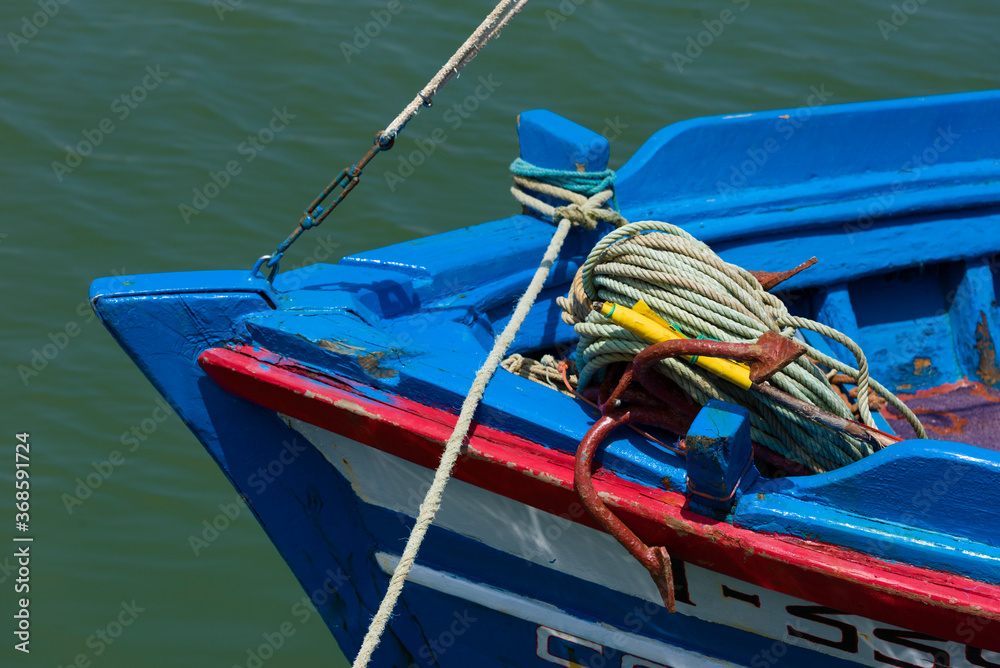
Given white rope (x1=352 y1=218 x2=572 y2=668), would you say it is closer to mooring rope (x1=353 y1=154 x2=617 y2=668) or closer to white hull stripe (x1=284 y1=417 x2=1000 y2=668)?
mooring rope (x1=353 y1=154 x2=617 y2=668)

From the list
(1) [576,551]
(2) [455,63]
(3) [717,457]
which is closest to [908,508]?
(3) [717,457]

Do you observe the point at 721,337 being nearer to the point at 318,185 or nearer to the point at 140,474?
the point at 140,474

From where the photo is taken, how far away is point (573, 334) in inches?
124

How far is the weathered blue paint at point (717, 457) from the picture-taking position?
201cm

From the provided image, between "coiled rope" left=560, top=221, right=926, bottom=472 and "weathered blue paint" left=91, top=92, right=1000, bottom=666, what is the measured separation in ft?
0.52

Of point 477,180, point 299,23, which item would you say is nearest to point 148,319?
point 477,180

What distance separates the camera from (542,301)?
121 inches

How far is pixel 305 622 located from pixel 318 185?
2.80 meters

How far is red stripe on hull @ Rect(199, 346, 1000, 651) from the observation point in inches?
79.0

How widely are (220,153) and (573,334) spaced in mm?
3467

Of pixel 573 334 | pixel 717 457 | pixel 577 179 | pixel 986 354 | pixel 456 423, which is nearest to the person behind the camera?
pixel 717 457

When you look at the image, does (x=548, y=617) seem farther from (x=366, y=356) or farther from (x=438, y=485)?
(x=366, y=356)

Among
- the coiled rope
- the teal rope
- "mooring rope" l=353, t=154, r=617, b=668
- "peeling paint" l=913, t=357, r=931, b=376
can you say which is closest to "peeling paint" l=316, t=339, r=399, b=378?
"mooring rope" l=353, t=154, r=617, b=668

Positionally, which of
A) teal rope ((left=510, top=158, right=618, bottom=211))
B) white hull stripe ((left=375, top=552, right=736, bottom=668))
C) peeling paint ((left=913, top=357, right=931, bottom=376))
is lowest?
white hull stripe ((left=375, top=552, right=736, bottom=668))
